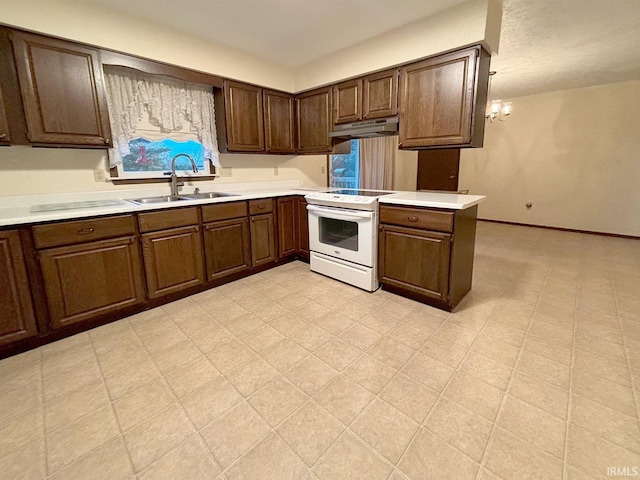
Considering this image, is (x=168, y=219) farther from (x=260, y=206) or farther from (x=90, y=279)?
(x=260, y=206)

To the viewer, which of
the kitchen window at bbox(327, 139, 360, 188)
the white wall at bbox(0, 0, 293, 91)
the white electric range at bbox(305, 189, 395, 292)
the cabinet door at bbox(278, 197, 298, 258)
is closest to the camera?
the white wall at bbox(0, 0, 293, 91)

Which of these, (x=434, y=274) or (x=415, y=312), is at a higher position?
(x=434, y=274)

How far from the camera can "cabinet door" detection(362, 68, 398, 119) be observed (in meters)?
2.85

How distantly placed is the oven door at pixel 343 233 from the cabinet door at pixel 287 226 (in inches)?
14.2

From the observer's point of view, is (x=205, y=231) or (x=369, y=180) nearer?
(x=205, y=231)

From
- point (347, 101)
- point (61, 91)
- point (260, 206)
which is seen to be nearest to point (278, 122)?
point (347, 101)

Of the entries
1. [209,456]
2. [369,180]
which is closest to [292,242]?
[209,456]

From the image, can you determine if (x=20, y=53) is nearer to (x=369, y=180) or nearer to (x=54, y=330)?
(x=54, y=330)

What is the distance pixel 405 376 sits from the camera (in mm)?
1686

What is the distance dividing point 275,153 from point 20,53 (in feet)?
7.39

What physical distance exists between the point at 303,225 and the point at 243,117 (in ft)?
4.54

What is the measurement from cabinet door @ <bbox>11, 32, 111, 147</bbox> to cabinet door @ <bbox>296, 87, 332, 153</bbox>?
6.84ft

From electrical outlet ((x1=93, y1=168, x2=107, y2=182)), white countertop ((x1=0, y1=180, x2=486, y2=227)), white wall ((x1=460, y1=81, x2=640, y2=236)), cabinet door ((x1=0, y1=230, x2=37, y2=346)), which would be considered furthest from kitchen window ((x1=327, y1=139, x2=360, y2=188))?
cabinet door ((x1=0, y1=230, x2=37, y2=346))

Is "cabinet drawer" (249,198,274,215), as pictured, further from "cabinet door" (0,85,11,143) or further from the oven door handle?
"cabinet door" (0,85,11,143)
